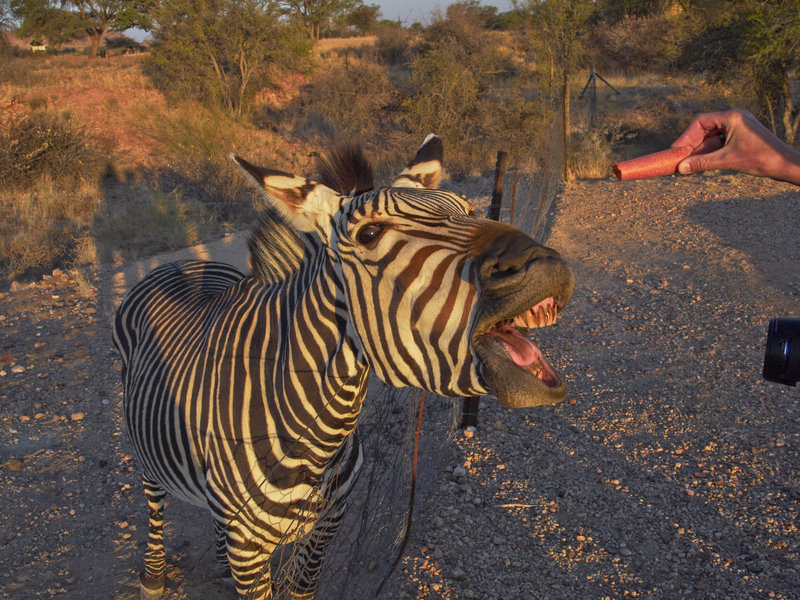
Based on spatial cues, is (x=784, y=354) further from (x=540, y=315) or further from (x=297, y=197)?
(x=297, y=197)

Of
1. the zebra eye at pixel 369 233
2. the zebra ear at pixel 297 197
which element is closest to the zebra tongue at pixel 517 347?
the zebra eye at pixel 369 233

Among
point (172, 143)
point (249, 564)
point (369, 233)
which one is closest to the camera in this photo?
point (369, 233)

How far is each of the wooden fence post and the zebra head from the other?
2878 mm

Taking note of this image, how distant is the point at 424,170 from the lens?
229 cm

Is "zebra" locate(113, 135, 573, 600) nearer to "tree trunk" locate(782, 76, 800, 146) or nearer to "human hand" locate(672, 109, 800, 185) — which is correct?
"human hand" locate(672, 109, 800, 185)

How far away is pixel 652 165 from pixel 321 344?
1.67 metres

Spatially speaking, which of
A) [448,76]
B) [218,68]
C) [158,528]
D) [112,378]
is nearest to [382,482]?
[158,528]

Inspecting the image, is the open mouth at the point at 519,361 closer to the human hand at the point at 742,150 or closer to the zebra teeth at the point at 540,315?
the zebra teeth at the point at 540,315

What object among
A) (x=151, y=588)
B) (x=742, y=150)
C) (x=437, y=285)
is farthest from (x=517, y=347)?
(x=151, y=588)

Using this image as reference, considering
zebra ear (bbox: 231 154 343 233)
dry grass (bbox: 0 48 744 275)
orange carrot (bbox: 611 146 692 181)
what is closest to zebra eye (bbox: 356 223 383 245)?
zebra ear (bbox: 231 154 343 233)

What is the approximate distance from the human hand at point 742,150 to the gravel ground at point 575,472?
2291 mm

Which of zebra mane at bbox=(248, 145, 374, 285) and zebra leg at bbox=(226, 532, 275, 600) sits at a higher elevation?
zebra mane at bbox=(248, 145, 374, 285)

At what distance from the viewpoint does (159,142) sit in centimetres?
1995

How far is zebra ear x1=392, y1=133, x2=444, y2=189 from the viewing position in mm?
2244
